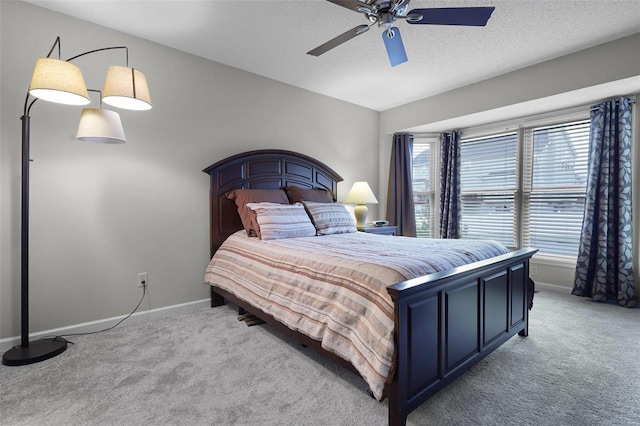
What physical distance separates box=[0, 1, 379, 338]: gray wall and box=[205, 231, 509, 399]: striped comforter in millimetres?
A: 824

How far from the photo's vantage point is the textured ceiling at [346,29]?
2.41m

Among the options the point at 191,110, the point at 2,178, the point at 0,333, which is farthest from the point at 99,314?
the point at 191,110

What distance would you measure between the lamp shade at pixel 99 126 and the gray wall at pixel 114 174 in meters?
0.40

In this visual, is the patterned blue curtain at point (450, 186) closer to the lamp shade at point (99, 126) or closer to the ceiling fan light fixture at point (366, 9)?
the ceiling fan light fixture at point (366, 9)

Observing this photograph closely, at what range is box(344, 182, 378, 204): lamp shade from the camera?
422 centimetres

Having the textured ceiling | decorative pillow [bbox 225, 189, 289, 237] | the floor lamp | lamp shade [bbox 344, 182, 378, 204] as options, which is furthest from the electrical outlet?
lamp shade [bbox 344, 182, 378, 204]

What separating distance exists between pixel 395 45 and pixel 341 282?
166 centimetres

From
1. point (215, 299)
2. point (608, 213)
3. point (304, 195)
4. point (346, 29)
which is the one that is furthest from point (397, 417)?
point (608, 213)

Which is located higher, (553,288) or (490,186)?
(490,186)

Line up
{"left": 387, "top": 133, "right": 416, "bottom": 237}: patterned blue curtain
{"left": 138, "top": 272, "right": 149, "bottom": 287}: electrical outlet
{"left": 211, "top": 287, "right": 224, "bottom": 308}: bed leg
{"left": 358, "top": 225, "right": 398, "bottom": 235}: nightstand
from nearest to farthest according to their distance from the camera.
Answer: {"left": 138, "top": 272, "right": 149, "bottom": 287}: electrical outlet, {"left": 211, "top": 287, "right": 224, "bottom": 308}: bed leg, {"left": 358, "top": 225, "right": 398, "bottom": 235}: nightstand, {"left": 387, "top": 133, "right": 416, "bottom": 237}: patterned blue curtain

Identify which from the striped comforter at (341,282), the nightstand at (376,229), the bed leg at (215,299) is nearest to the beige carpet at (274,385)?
the striped comforter at (341,282)

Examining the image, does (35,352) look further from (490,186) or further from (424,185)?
(490,186)

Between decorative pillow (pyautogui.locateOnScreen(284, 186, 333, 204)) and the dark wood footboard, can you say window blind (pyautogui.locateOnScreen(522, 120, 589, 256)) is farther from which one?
decorative pillow (pyautogui.locateOnScreen(284, 186, 333, 204))

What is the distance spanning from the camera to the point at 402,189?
4914 mm
